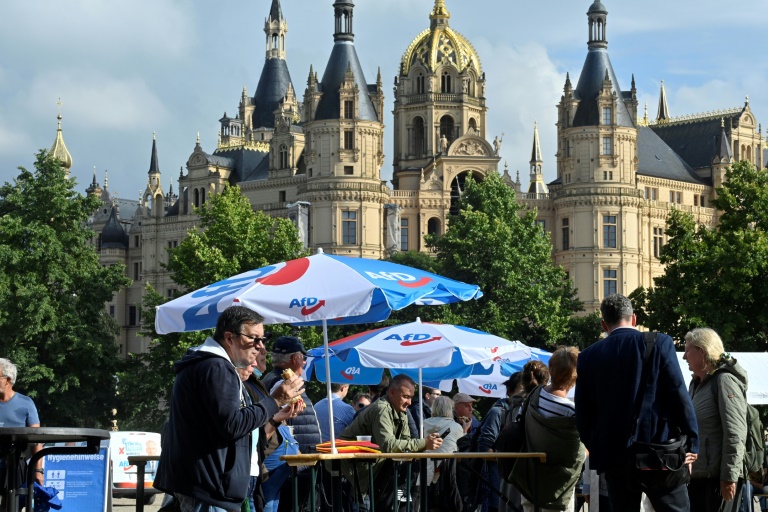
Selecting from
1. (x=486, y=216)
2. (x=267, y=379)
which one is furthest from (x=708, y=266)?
(x=267, y=379)

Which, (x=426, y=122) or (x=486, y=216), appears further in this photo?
(x=426, y=122)

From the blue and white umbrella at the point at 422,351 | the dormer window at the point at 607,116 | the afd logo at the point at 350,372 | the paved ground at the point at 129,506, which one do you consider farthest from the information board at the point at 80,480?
the dormer window at the point at 607,116

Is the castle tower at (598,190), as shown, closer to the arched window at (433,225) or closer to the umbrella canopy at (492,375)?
the arched window at (433,225)

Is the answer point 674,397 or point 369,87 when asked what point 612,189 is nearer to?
point 369,87

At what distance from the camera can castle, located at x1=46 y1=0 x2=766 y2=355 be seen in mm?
93812

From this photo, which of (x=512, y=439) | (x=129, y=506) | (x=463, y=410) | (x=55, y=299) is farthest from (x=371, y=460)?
(x=55, y=299)

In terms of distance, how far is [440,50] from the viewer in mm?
102938

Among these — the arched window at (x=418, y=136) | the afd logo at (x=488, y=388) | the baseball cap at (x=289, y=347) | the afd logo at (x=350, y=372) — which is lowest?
the afd logo at (x=488, y=388)

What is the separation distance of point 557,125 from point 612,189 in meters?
5.24

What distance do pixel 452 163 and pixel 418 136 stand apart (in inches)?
207

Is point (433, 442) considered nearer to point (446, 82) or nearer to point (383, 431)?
point (383, 431)

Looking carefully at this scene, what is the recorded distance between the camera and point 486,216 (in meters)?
75.4

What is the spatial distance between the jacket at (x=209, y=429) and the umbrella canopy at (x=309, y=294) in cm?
385

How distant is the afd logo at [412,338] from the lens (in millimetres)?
19094
